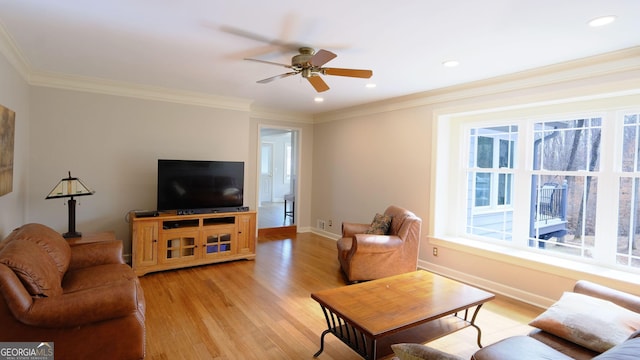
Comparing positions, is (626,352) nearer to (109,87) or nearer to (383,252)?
(383,252)

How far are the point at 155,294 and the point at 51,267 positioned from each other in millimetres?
1433

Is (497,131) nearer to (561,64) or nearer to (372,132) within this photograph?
(561,64)

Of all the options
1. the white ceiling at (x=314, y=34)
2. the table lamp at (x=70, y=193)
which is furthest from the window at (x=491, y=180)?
the table lamp at (x=70, y=193)

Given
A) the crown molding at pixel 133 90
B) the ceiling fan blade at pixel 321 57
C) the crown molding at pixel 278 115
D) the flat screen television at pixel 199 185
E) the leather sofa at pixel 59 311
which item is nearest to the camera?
the leather sofa at pixel 59 311

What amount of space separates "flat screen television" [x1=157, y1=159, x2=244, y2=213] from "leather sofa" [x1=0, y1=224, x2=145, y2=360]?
2.04 meters

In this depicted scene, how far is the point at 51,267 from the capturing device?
225 centimetres

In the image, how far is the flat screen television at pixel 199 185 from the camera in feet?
14.4

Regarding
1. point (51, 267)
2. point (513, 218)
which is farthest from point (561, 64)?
point (51, 267)

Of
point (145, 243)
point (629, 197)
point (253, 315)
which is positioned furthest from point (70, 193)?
point (629, 197)

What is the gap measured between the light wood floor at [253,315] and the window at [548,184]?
876 millimetres

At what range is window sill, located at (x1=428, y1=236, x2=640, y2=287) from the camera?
306 centimetres

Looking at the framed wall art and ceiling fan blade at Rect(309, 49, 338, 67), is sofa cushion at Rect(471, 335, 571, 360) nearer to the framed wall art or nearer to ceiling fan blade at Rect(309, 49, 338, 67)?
ceiling fan blade at Rect(309, 49, 338, 67)

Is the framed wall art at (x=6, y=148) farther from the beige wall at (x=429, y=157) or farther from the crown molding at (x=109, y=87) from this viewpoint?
the beige wall at (x=429, y=157)

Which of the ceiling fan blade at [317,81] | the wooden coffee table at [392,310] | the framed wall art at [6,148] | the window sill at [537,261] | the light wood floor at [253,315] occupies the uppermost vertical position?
the ceiling fan blade at [317,81]
